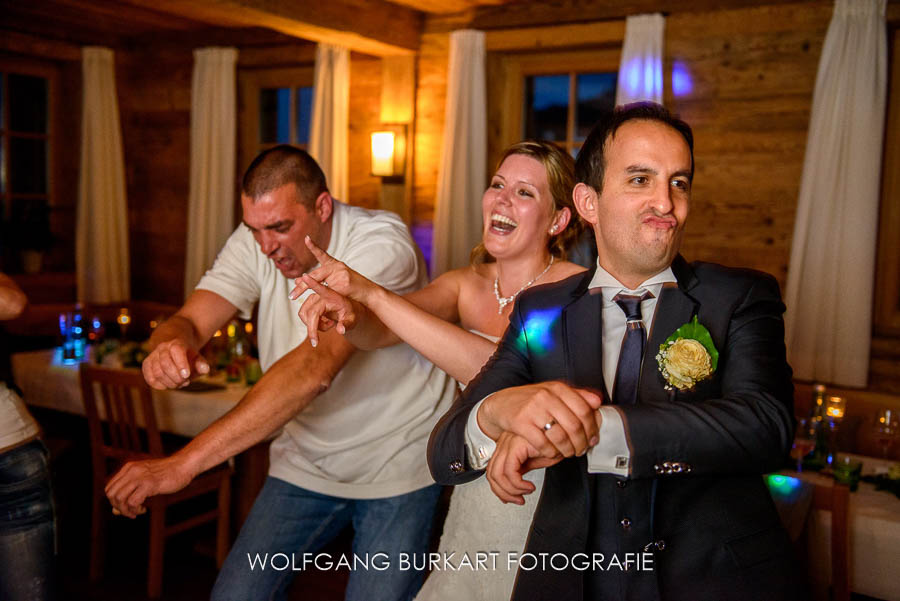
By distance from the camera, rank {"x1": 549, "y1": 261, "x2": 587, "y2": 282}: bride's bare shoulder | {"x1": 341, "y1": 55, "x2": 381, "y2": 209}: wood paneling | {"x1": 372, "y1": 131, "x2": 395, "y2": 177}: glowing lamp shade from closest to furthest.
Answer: {"x1": 549, "y1": 261, "x2": 587, "y2": 282}: bride's bare shoulder < {"x1": 372, "y1": 131, "x2": 395, "y2": 177}: glowing lamp shade < {"x1": 341, "y1": 55, "x2": 381, "y2": 209}: wood paneling

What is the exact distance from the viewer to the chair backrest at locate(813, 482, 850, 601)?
261cm

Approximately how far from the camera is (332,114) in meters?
6.29

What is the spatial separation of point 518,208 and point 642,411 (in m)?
1.01

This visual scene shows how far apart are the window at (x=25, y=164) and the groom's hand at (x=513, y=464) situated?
22.8ft

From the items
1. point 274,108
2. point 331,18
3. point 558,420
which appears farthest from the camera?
point 274,108

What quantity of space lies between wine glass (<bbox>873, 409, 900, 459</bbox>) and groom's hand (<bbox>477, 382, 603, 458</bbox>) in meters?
2.57

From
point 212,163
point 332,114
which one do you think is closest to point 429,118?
point 332,114

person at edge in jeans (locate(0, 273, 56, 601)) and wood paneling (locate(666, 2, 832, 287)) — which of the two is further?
wood paneling (locate(666, 2, 832, 287))

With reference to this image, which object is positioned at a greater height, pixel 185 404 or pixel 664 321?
pixel 664 321

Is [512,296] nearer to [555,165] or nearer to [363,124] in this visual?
[555,165]

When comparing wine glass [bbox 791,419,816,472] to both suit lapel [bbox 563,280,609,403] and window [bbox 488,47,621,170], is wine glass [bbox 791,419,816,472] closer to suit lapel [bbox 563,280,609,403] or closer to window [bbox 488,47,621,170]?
suit lapel [bbox 563,280,609,403]

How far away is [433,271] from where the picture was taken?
19.7 feet

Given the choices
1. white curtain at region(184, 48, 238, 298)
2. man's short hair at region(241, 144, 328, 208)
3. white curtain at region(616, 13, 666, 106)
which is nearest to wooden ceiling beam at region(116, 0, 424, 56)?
white curtain at region(184, 48, 238, 298)

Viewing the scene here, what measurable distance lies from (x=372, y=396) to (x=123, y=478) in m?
0.82
